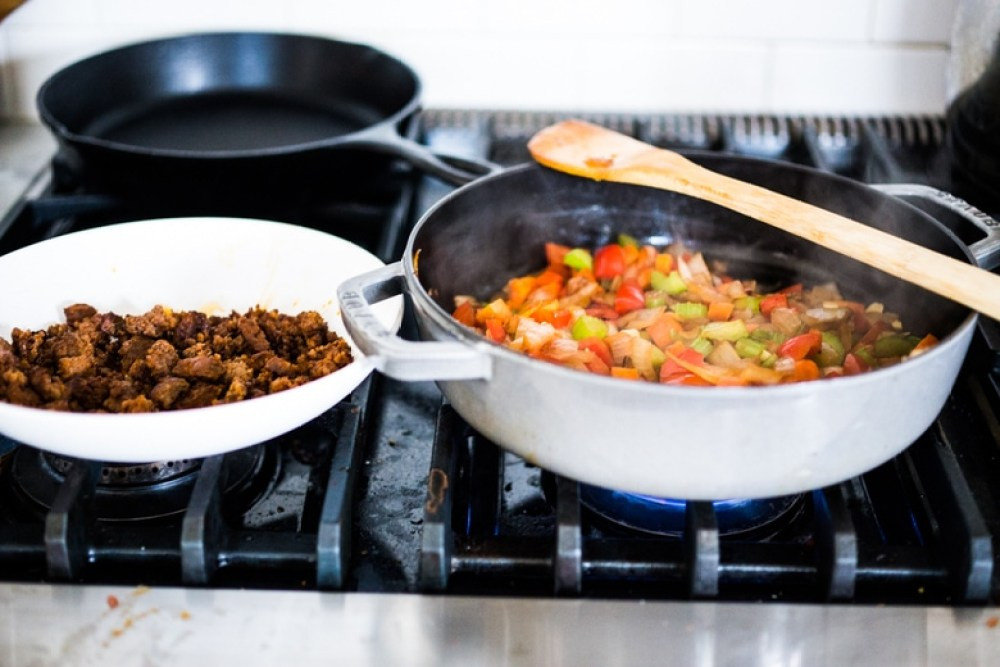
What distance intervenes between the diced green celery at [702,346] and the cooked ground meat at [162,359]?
0.31 metres

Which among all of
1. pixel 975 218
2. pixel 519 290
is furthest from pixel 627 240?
pixel 975 218

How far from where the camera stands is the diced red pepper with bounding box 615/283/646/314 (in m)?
1.00

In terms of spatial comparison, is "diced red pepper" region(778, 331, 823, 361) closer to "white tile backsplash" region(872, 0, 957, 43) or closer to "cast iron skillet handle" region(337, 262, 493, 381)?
"cast iron skillet handle" region(337, 262, 493, 381)

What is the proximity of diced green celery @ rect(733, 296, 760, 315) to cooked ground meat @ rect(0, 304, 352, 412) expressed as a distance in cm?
40

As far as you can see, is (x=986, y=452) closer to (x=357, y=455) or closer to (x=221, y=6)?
(x=357, y=455)

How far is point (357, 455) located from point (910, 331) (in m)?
0.52

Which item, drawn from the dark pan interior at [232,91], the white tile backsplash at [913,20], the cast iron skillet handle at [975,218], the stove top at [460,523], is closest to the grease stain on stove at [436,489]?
the stove top at [460,523]

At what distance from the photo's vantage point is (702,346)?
3.00 feet

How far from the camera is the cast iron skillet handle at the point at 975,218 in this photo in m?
0.85

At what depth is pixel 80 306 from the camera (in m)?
0.91

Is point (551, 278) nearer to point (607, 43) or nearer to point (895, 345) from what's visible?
point (895, 345)

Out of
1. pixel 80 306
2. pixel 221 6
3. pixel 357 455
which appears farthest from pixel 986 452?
pixel 221 6

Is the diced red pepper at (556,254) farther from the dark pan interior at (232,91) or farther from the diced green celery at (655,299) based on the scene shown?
the dark pan interior at (232,91)

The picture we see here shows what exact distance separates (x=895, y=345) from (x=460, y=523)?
16.4 inches
